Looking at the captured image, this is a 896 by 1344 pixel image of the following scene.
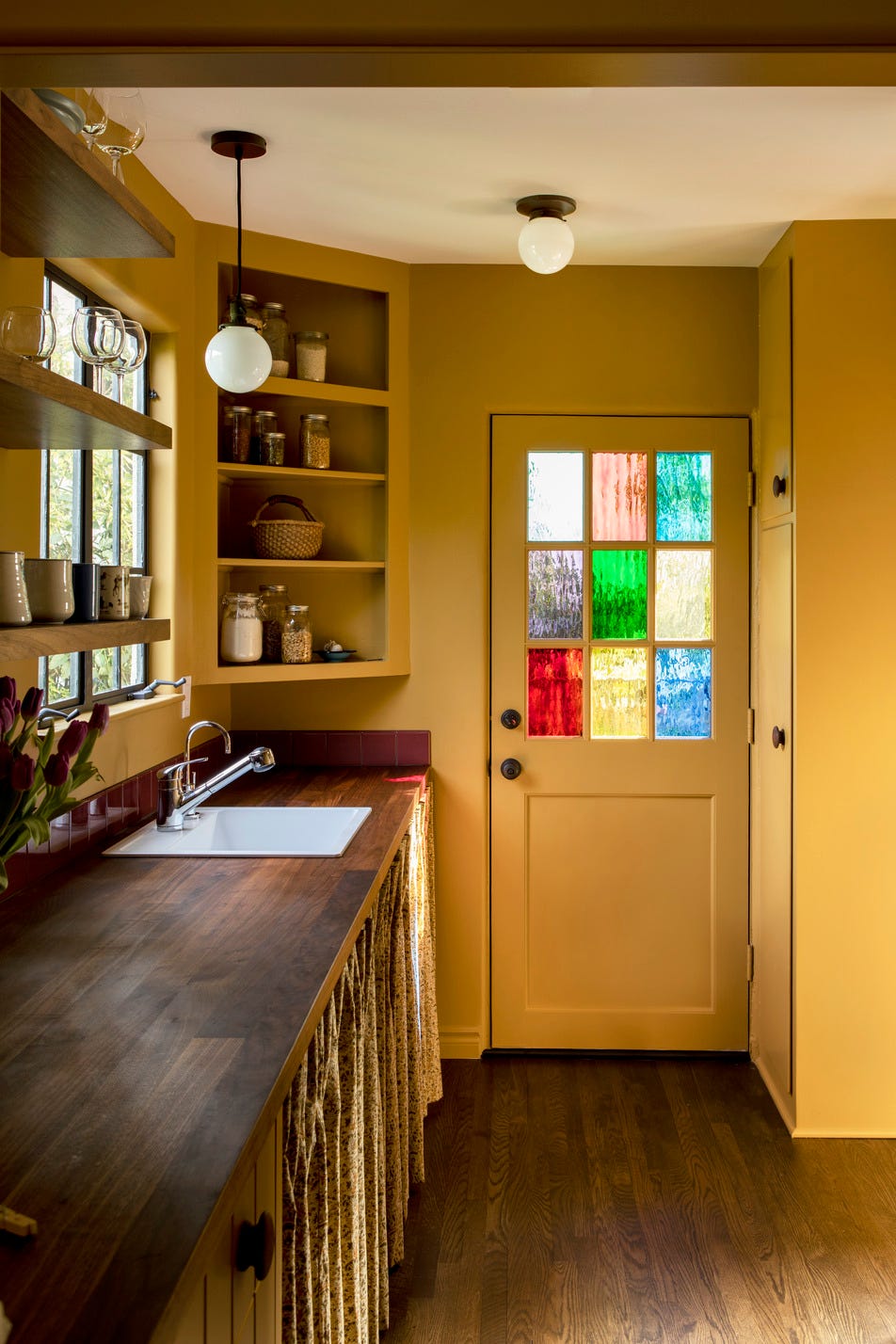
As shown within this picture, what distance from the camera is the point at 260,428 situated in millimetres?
3484

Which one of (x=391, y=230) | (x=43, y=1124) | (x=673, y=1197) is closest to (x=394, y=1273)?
(x=673, y=1197)

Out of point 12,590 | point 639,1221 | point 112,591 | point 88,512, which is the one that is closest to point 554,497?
point 88,512

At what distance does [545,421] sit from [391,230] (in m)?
0.79

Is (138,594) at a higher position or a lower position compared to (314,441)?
lower

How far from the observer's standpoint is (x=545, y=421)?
3703 mm

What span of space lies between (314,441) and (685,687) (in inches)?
55.6

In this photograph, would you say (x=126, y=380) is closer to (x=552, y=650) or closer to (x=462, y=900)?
(x=552, y=650)

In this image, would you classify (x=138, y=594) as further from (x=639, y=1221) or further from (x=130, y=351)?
(x=639, y=1221)

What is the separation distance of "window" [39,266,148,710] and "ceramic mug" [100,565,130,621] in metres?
0.30

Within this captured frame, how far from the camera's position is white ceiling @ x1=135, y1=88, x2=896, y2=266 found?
237 centimetres

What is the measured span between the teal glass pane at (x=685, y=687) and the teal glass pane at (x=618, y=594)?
0.14 meters

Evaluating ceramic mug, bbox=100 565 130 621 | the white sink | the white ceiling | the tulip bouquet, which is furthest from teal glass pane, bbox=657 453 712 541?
the tulip bouquet

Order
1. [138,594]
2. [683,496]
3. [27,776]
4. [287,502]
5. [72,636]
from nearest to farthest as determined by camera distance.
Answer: [27,776], [72,636], [138,594], [287,502], [683,496]

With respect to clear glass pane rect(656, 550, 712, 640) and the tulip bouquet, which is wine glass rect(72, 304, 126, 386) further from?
clear glass pane rect(656, 550, 712, 640)
